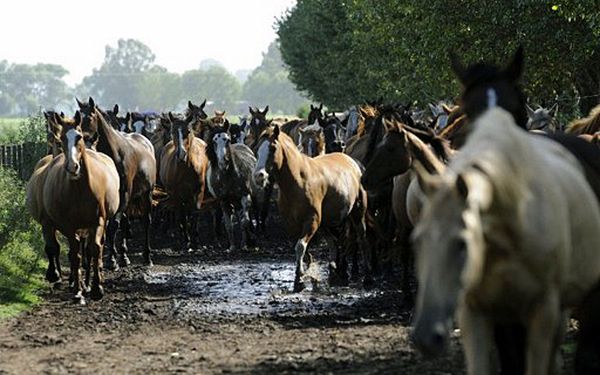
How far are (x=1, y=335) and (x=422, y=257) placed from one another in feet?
27.2

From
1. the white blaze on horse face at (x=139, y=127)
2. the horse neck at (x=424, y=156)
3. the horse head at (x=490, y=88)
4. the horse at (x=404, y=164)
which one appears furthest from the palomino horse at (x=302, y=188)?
the white blaze on horse face at (x=139, y=127)

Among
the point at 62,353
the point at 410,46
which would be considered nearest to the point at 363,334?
the point at 62,353

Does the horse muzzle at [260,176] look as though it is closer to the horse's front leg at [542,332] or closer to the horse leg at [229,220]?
the horse leg at [229,220]

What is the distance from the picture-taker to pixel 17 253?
16.8m

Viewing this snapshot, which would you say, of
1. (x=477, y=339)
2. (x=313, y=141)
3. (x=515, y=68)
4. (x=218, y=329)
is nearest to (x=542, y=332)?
(x=477, y=339)

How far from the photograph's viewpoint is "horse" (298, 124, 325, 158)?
70.2ft

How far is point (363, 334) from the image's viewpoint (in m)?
10.8

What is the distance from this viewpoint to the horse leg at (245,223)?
816 inches

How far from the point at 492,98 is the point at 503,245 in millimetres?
1940

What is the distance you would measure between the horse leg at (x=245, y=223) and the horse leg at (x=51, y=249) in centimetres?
→ 594

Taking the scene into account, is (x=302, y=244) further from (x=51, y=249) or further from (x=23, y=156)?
(x=23, y=156)

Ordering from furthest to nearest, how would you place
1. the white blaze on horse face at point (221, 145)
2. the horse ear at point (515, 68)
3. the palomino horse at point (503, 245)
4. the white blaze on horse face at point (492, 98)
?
the white blaze on horse face at point (221, 145) < the horse ear at point (515, 68) < the white blaze on horse face at point (492, 98) < the palomino horse at point (503, 245)

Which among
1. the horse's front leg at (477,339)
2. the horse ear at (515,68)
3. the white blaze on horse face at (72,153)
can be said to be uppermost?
the horse ear at (515,68)

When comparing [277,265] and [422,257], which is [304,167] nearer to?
[277,265]
